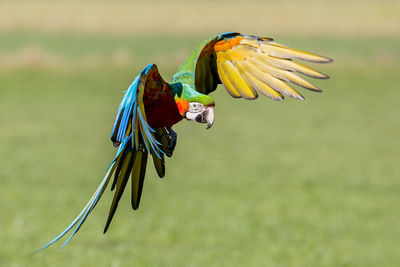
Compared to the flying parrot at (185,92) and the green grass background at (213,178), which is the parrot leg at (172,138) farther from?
the green grass background at (213,178)

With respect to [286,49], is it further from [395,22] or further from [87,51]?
[395,22]

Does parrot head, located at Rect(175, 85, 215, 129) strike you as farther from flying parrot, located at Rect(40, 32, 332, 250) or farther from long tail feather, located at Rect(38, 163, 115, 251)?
long tail feather, located at Rect(38, 163, 115, 251)

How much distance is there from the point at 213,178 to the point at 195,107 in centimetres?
1322

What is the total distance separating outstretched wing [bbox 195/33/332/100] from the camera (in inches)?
41.4

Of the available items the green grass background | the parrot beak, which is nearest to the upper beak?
the parrot beak

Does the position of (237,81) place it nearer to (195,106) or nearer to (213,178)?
(195,106)

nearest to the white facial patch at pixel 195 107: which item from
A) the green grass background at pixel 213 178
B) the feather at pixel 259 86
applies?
the feather at pixel 259 86


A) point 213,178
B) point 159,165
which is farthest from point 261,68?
point 213,178

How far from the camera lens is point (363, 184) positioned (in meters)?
14.1

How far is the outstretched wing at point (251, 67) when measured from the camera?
105cm

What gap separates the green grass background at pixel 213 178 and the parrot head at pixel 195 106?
2784 mm

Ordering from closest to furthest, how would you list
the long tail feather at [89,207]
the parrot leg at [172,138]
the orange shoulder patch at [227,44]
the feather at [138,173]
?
the long tail feather at [89,207], the feather at [138,173], the parrot leg at [172,138], the orange shoulder patch at [227,44]

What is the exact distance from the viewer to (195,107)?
105cm

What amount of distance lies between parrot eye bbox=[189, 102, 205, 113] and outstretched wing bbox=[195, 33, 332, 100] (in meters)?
0.07
